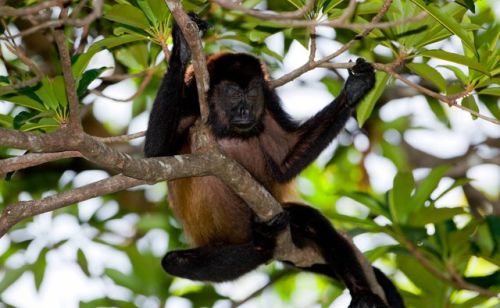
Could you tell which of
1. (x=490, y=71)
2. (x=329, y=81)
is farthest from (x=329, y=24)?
(x=329, y=81)

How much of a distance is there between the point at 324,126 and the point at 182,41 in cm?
152

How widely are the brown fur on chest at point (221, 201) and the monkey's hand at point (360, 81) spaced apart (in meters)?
0.97

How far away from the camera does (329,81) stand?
677cm

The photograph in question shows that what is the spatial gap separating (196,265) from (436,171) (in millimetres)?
1857

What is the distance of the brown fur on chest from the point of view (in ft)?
19.2

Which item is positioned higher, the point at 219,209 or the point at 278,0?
the point at 278,0

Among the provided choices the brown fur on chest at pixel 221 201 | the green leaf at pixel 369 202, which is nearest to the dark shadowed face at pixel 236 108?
the brown fur on chest at pixel 221 201

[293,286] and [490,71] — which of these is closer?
[490,71]

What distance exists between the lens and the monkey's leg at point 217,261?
5.39 meters

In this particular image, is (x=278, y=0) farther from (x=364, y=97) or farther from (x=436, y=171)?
(x=436, y=171)

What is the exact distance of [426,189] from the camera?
229 inches

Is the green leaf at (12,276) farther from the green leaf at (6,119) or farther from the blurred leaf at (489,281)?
the blurred leaf at (489,281)

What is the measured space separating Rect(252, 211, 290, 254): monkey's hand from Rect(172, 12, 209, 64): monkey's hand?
3.55ft

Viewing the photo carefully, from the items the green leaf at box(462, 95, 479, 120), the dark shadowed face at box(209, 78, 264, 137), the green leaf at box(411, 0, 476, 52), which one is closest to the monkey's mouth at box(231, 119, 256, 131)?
the dark shadowed face at box(209, 78, 264, 137)
